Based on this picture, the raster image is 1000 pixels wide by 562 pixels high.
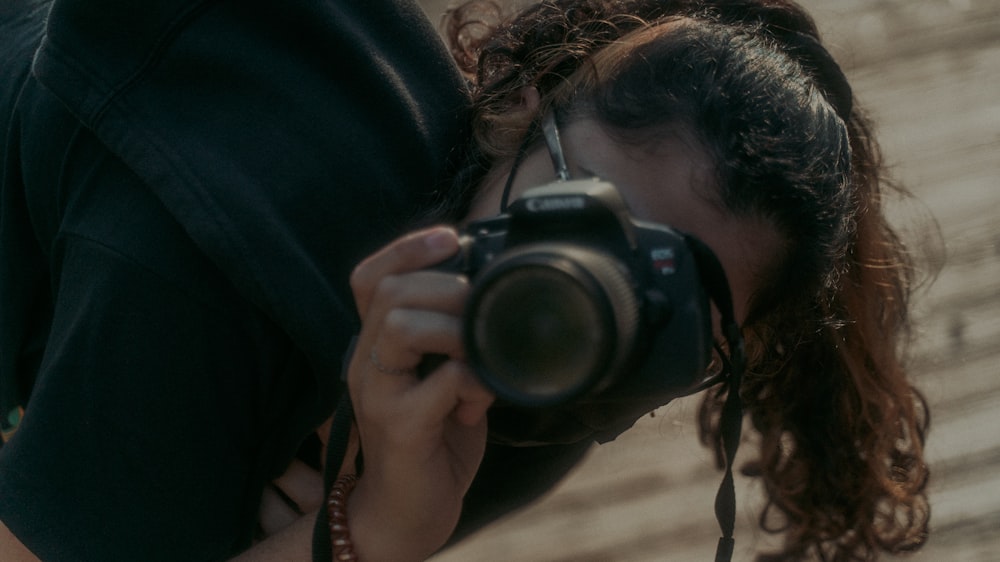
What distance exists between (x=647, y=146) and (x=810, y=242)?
0.17 meters

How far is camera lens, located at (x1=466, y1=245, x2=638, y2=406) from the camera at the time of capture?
2.26 ft

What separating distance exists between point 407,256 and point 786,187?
1.01 ft

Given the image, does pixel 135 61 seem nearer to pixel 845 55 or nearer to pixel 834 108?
pixel 834 108

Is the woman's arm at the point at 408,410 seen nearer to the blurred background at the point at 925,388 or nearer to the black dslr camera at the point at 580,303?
the black dslr camera at the point at 580,303

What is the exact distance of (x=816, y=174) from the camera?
35.9 inches

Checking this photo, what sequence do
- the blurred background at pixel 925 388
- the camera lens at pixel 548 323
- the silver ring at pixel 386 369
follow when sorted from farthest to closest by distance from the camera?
the blurred background at pixel 925 388, the silver ring at pixel 386 369, the camera lens at pixel 548 323

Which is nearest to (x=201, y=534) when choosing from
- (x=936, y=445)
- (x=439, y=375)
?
(x=439, y=375)

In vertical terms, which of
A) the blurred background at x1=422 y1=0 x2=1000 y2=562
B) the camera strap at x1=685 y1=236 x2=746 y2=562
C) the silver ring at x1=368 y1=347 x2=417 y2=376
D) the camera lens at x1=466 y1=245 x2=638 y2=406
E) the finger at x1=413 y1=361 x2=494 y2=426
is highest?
the camera lens at x1=466 y1=245 x2=638 y2=406

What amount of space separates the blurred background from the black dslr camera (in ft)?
1.97

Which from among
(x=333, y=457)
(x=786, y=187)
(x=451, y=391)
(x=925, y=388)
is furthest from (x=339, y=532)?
(x=925, y=388)

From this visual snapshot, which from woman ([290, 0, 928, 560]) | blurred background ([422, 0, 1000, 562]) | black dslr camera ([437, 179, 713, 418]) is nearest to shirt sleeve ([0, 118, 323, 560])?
woman ([290, 0, 928, 560])

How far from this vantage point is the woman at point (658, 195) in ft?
2.66

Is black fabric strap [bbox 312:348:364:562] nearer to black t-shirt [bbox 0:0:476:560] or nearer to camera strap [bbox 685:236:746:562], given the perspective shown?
black t-shirt [bbox 0:0:476:560]

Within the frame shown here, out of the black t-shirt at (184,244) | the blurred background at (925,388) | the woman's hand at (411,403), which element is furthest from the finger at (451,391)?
the blurred background at (925,388)
